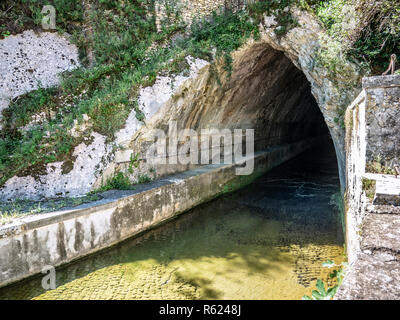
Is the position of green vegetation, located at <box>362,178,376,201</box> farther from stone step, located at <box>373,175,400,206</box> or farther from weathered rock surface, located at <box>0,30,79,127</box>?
weathered rock surface, located at <box>0,30,79,127</box>

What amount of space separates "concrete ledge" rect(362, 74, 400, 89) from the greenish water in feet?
9.53

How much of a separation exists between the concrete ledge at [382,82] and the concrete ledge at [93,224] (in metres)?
4.57

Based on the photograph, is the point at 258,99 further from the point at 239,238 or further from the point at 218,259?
the point at 218,259

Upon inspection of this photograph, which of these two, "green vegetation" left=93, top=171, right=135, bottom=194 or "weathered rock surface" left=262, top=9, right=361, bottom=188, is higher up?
"weathered rock surface" left=262, top=9, right=361, bottom=188

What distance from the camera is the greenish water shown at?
4285 mm

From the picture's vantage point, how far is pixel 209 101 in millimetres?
8766

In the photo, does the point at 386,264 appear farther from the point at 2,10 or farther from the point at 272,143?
the point at 272,143

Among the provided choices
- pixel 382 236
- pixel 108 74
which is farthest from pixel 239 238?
pixel 108 74

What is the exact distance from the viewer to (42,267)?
4.60 metres

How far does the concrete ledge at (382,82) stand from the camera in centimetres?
377

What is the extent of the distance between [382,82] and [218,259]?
3817 mm

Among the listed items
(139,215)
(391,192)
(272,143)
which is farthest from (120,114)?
(272,143)

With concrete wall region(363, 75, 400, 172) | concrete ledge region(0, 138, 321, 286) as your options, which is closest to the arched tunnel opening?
concrete ledge region(0, 138, 321, 286)

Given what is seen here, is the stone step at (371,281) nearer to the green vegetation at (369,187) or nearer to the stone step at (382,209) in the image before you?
the stone step at (382,209)
